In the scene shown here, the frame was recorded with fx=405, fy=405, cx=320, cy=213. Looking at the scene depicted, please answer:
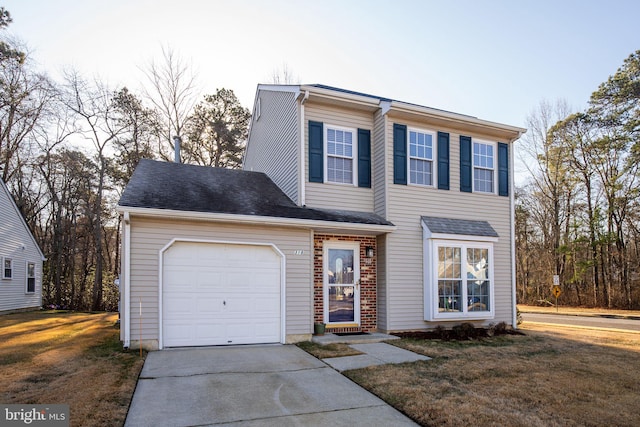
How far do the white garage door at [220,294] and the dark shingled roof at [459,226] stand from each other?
4137 mm

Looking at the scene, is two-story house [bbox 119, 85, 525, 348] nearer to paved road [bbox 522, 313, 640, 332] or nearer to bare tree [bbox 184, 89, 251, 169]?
paved road [bbox 522, 313, 640, 332]

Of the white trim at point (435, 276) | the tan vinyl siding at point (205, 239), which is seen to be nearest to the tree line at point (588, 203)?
the white trim at point (435, 276)

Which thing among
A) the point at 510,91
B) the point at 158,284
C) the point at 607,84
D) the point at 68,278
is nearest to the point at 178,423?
the point at 158,284

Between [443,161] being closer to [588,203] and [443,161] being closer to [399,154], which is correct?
[399,154]

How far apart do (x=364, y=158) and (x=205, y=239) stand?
461cm

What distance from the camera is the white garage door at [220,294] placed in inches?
311

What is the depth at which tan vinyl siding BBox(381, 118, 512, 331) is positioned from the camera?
997cm

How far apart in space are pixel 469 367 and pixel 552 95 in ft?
85.3

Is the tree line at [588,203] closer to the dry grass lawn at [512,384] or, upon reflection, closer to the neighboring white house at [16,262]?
the dry grass lawn at [512,384]

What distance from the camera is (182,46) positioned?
22.3m

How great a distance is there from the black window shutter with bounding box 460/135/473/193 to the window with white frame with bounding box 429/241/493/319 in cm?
165

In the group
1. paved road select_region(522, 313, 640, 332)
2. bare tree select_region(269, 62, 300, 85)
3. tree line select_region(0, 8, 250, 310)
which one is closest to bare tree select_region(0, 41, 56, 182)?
tree line select_region(0, 8, 250, 310)

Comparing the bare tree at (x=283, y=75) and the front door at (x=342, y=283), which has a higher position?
the bare tree at (x=283, y=75)

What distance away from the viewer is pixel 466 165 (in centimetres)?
1124
